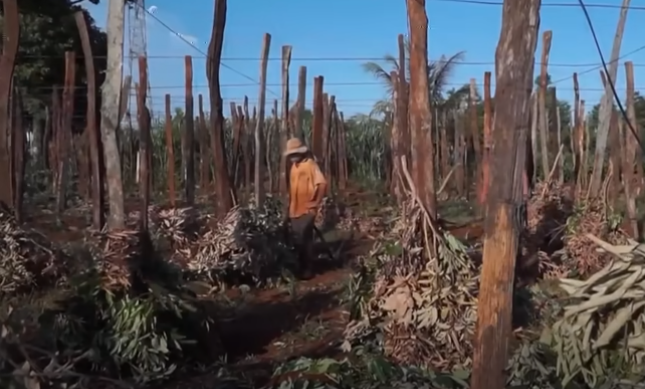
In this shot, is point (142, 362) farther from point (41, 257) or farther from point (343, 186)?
point (343, 186)

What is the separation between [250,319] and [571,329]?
3620 millimetres

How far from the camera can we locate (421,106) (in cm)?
653

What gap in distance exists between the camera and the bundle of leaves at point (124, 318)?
6.01 meters

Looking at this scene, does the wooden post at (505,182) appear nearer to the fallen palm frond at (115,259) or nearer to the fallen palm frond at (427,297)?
the fallen palm frond at (427,297)

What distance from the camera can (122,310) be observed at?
6.23m

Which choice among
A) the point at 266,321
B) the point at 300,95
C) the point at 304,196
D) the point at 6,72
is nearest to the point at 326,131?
the point at 300,95

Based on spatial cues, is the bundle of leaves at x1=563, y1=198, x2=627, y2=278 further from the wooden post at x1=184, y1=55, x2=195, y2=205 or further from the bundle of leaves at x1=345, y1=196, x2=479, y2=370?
the wooden post at x1=184, y1=55, x2=195, y2=205

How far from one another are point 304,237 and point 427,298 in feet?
13.7

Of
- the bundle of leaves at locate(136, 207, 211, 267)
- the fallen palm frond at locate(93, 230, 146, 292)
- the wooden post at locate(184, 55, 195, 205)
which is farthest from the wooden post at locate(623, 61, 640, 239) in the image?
the fallen palm frond at locate(93, 230, 146, 292)

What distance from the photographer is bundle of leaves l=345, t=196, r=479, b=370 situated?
622 centimetres

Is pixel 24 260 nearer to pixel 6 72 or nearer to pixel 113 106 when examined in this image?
pixel 6 72

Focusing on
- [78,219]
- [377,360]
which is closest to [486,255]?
[377,360]

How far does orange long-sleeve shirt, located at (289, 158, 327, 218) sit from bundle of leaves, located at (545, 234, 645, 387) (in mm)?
5246

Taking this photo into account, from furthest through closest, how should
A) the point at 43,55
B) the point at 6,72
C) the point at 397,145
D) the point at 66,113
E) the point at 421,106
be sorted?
the point at 43,55, the point at 66,113, the point at 397,145, the point at 6,72, the point at 421,106
